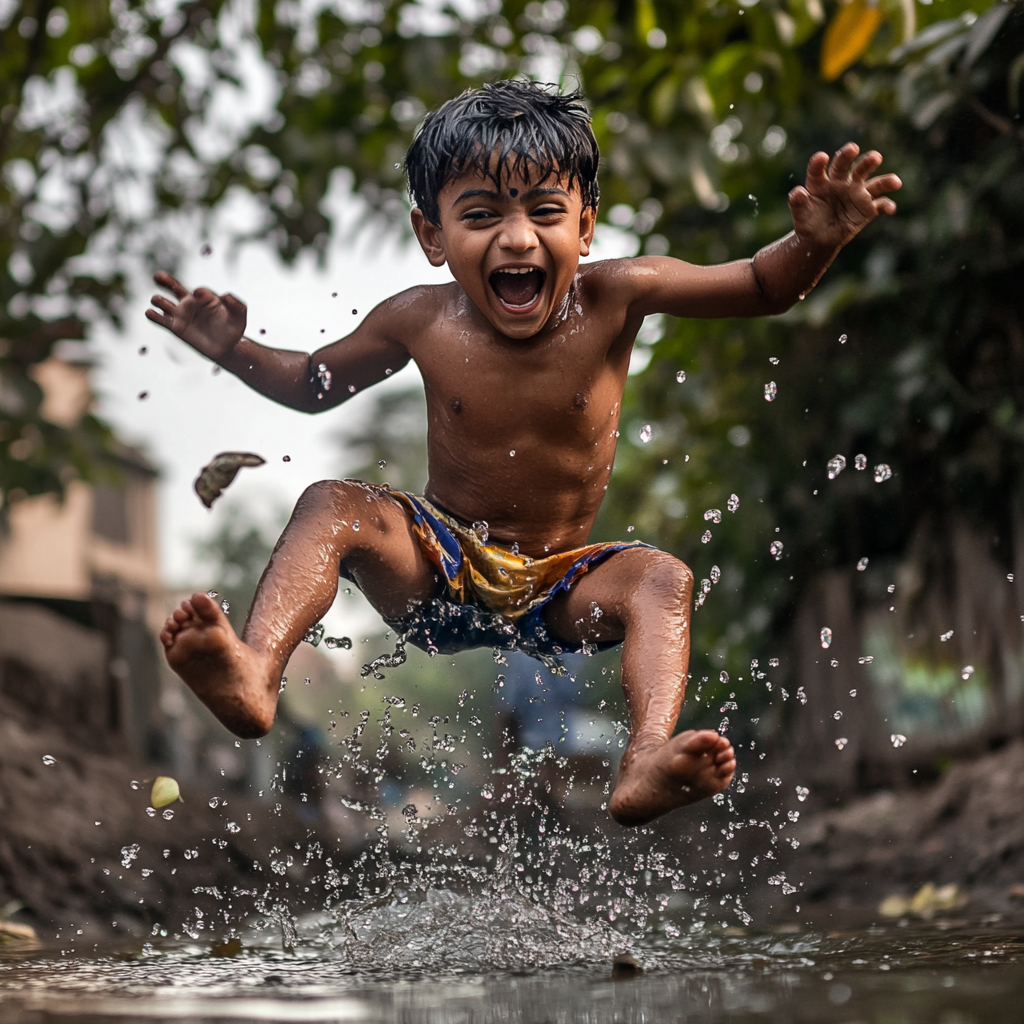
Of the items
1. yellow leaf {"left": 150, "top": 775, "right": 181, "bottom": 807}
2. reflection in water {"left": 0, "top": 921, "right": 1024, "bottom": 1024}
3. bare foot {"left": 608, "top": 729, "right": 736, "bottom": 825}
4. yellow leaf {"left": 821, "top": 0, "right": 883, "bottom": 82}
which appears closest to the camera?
reflection in water {"left": 0, "top": 921, "right": 1024, "bottom": 1024}

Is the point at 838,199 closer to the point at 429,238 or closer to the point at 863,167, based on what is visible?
the point at 863,167

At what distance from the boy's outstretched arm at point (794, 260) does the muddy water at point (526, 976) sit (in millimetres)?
1099

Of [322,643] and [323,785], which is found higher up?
[323,785]

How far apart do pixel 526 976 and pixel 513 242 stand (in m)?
1.15

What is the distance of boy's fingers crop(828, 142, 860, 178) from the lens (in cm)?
205

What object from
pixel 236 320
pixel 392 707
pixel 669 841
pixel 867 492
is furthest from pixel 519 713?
pixel 236 320

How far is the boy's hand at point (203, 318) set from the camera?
230 centimetres

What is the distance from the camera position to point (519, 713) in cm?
564

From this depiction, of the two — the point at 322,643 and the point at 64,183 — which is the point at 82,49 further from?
the point at 322,643

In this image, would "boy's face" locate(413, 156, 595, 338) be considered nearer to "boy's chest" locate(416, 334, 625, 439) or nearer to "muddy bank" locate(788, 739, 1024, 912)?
"boy's chest" locate(416, 334, 625, 439)

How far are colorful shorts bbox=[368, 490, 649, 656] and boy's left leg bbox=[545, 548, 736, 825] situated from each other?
0.11ft

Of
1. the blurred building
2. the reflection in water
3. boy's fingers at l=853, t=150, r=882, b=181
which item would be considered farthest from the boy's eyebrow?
the blurred building

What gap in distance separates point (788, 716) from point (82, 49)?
396cm

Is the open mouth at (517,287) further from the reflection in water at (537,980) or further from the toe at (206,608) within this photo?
the reflection in water at (537,980)
